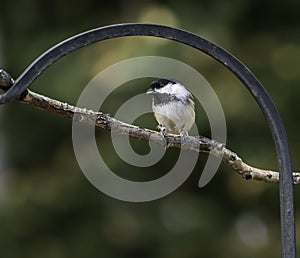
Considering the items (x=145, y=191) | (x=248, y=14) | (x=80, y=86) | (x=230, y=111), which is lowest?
(x=145, y=191)

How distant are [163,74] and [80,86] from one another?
63 centimetres

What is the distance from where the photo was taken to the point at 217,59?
104 cm

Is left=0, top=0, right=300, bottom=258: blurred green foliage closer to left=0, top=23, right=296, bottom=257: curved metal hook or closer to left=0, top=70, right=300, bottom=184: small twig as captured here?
left=0, top=70, right=300, bottom=184: small twig

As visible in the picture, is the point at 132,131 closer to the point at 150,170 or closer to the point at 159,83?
the point at 159,83

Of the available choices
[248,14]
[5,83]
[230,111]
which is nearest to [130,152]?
[230,111]

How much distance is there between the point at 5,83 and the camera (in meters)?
0.98

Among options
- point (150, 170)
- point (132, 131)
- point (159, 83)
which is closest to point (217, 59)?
point (132, 131)

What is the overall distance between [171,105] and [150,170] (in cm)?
187

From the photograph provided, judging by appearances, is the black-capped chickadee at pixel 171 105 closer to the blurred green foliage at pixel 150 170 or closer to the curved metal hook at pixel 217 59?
the curved metal hook at pixel 217 59

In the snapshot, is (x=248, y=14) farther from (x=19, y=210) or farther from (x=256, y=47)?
(x=19, y=210)

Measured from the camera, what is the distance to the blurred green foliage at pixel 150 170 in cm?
348

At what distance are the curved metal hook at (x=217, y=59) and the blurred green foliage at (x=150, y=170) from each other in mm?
2324

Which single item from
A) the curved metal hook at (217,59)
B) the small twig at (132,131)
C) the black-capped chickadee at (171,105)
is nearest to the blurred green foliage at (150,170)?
the black-capped chickadee at (171,105)

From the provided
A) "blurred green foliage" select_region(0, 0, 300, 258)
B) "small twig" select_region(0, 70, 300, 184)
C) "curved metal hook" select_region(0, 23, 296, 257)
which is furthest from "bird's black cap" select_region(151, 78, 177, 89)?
"blurred green foliage" select_region(0, 0, 300, 258)
